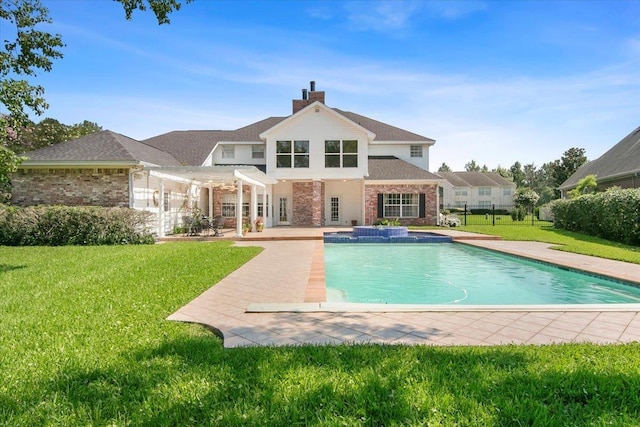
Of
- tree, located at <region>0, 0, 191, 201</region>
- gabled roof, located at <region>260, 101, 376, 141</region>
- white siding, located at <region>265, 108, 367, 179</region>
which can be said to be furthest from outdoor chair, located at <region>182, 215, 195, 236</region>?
tree, located at <region>0, 0, 191, 201</region>

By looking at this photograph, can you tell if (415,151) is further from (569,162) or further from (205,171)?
(569,162)

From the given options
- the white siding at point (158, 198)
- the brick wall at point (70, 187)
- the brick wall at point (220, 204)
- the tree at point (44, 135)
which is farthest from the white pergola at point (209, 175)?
the tree at point (44, 135)

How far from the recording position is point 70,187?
15477 millimetres

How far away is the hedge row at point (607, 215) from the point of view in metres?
14.0

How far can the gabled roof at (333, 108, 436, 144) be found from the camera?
25625 millimetres

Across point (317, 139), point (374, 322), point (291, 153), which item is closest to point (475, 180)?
point (317, 139)

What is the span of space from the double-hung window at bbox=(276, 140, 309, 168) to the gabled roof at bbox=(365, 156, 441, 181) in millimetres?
4107

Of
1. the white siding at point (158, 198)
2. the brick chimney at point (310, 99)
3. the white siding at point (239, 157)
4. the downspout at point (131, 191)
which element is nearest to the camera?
the downspout at point (131, 191)

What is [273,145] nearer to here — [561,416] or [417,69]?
[417,69]

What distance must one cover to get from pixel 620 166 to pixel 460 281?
67.1 ft

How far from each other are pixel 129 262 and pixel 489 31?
485 inches

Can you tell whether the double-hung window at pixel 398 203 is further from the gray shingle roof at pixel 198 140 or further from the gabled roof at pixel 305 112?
the gray shingle roof at pixel 198 140

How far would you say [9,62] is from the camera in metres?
8.95

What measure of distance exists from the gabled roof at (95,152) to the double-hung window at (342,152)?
9.79 m
